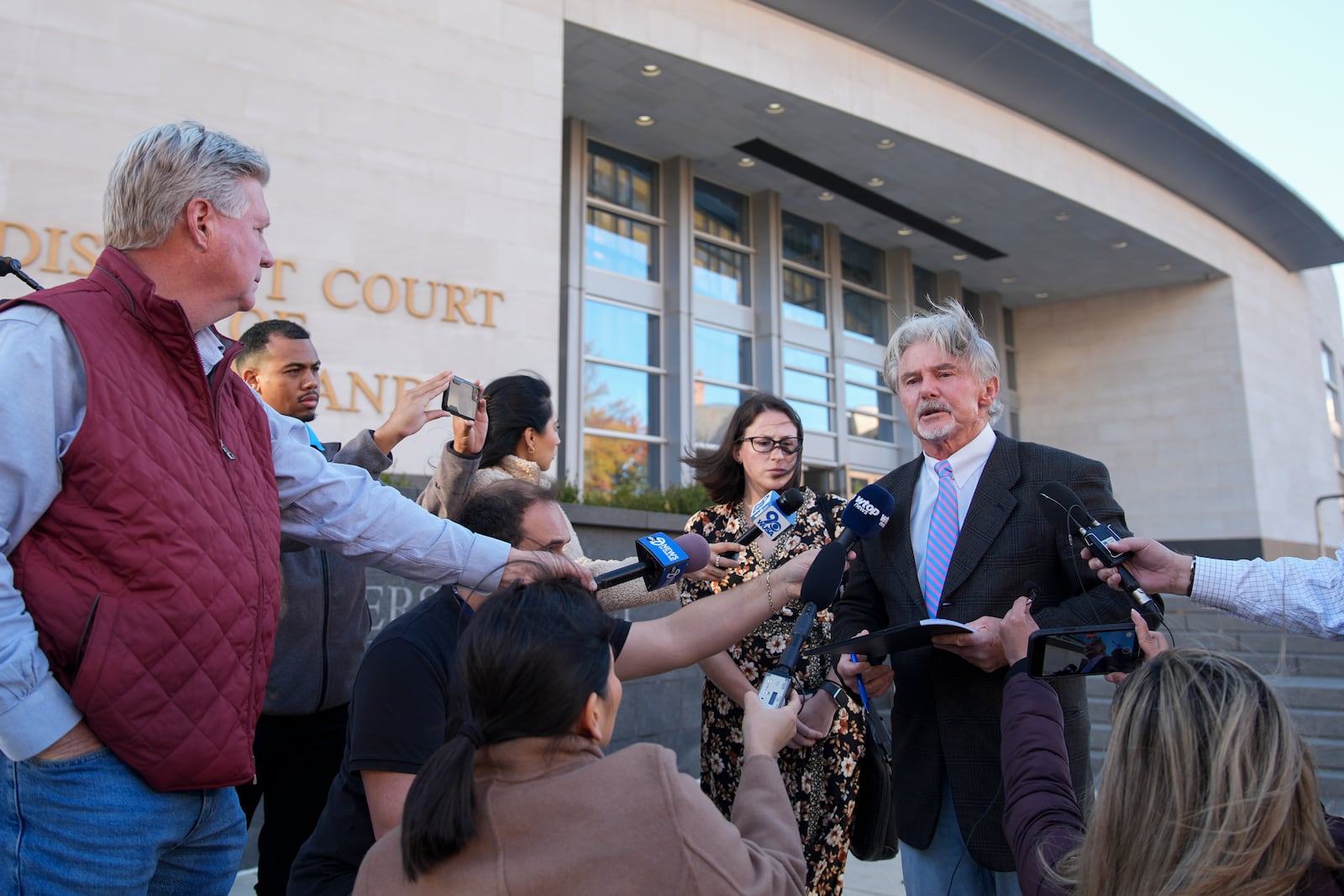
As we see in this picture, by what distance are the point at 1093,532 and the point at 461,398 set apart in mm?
1985

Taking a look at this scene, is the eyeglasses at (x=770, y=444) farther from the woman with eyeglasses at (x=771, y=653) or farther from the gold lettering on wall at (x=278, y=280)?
the gold lettering on wall at (x=278, y=280)

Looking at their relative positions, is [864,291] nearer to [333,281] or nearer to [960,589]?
→ [333,281]

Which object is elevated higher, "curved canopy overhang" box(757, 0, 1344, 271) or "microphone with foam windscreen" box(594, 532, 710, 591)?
"curved canopy overhang" box(757, 0, 1344, 271)

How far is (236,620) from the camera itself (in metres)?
1.84

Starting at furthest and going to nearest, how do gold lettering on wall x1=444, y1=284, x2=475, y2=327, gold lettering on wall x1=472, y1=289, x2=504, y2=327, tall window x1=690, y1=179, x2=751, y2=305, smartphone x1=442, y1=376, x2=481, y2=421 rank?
tall window x1=690, y1=179, x2=751, y2=305 → gold lettering on wall x1=472, y1=289, x2=504, y2=327 → gold lettering on wall x1=444, y1=284, x2=475, y2=327 → smartphone x1=442, y1=376, x2=481, y2=421

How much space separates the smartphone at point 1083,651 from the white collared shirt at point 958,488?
2.57ft

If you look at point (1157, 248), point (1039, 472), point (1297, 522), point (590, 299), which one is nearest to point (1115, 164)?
point (1157, 248)

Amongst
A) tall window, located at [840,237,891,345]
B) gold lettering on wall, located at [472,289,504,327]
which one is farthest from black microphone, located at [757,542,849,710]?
tall window, located at [840,237,891,345]

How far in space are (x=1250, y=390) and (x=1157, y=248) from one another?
411 centimetres

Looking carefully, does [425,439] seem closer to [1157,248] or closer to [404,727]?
[404,727]

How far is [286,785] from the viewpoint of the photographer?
10.8 ft

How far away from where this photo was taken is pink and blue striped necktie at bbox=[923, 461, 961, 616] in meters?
2.88

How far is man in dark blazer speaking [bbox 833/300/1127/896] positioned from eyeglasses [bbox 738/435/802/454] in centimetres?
74

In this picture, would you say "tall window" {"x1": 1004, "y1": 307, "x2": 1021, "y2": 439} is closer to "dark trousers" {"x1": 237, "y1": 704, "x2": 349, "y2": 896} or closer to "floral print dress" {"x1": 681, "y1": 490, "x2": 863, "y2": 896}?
"floral print dress" {"x1": 681, "y1": 490, "x2": 863, "y2": 896}
